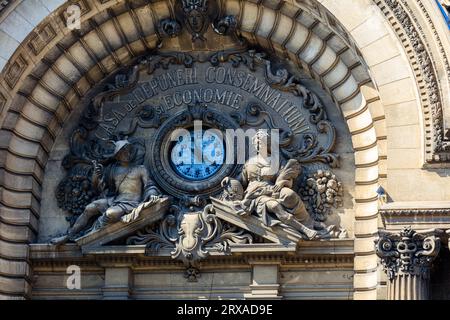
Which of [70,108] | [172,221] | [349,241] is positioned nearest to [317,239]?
[349,241]

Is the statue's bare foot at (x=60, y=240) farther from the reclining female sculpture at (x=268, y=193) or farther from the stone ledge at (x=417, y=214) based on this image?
the stone ledge at (x=417, y=214)

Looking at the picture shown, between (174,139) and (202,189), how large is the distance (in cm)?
92

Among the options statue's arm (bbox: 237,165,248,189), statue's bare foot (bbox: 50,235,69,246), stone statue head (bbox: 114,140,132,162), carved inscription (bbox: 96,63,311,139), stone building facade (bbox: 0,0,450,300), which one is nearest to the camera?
stone building facade (bbox: 0,0,450,300)

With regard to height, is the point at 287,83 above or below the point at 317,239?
above

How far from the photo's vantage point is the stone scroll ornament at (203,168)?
79.4ft

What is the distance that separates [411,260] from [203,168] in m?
3.89

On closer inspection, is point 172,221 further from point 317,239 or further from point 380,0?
point 380,0

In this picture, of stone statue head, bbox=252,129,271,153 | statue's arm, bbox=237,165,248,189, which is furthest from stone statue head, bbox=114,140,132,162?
stone statue head, bbox=252,129,271,153

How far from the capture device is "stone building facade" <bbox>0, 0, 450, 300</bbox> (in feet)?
76.5

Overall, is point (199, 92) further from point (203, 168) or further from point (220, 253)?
point (220, 253)

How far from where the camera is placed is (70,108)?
2542cm

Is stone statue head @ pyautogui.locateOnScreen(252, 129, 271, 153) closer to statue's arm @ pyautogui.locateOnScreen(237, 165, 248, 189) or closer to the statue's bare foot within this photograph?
statue's arm @ pyautogui.locateOnScreen(237, 165, 248, 189)

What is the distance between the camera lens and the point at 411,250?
73.8 ft
